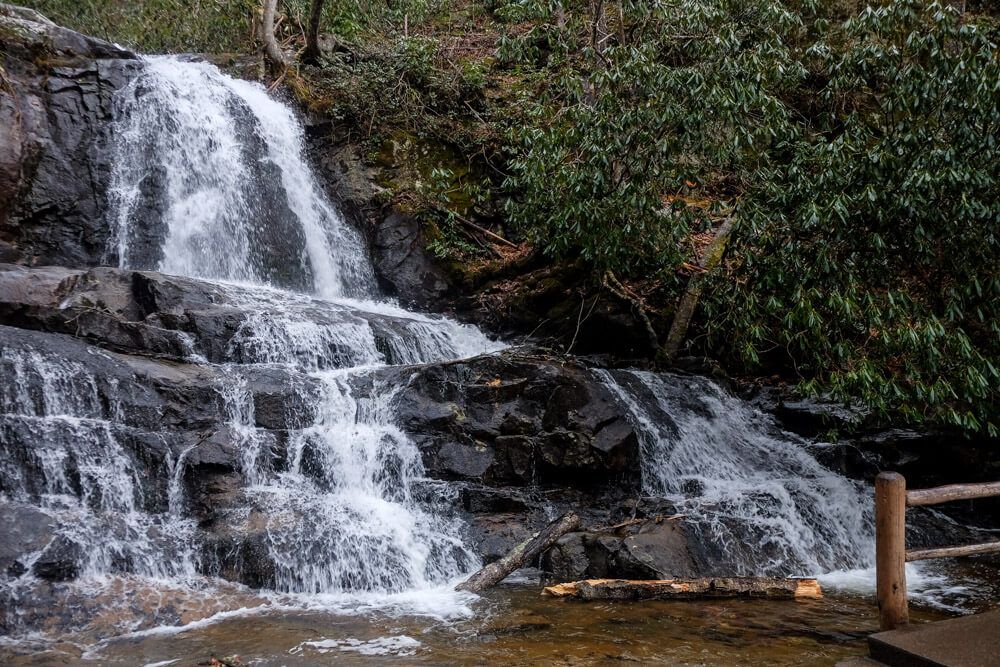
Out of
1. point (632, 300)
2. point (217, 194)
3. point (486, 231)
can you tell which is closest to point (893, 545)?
point (632, 300)

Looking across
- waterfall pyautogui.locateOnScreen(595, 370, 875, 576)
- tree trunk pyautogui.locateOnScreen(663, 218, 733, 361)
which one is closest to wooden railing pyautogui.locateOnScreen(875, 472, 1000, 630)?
waterfall pyautogui.locateOnScreen(595, 370, 875, 576)

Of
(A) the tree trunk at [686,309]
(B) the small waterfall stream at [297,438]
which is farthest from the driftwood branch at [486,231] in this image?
(A) the tree trunk at [686,309]

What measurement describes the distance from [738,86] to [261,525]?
7477 millimetres

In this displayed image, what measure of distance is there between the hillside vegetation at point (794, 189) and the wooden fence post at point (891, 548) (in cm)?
281

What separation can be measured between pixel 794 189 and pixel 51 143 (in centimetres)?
1211

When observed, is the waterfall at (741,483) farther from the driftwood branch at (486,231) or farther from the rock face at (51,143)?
the rock face at (51,143)

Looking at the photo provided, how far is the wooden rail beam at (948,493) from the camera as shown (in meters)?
5.02

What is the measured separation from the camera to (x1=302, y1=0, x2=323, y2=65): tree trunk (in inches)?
668

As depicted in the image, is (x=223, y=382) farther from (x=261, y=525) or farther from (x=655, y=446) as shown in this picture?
(x=655, y=446)

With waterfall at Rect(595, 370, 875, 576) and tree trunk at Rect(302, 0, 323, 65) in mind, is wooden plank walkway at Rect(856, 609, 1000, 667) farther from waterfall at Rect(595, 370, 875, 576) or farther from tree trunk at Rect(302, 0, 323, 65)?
tree trunk at Rect(302, 0, 323, 65)

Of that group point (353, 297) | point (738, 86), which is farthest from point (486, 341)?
point (738, 86)

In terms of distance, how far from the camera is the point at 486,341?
1407 centimetres

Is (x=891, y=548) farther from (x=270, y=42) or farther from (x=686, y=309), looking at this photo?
(x=270, y=42)

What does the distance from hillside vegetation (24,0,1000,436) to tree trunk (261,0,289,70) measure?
5584 millimetres
